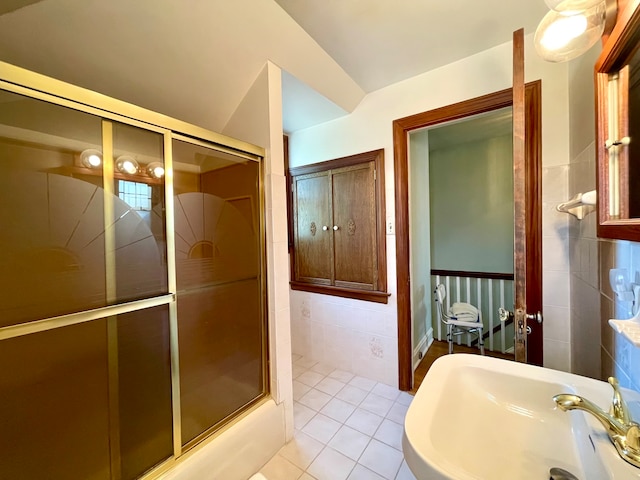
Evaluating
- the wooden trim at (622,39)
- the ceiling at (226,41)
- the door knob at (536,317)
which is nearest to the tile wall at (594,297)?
the door knob at (536,317)

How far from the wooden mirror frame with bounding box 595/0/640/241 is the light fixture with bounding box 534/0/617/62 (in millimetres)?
32

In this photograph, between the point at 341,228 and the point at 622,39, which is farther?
the point at 341,228

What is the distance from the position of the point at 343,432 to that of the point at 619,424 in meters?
1.39

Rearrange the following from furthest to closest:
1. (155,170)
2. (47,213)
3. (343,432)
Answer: (343,432) < (155,170) < (47,213)

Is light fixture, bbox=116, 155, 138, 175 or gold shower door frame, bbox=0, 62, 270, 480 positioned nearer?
gold shower door frame, bbox=0, 62, 270, 480

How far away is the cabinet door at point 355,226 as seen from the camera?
1961 millimetres

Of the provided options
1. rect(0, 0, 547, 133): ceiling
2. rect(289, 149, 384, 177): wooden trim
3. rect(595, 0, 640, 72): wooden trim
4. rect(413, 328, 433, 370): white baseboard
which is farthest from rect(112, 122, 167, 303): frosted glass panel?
rect(413, 328, 433, 370): white baseboard

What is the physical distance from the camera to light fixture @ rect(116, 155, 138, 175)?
1.02 metres

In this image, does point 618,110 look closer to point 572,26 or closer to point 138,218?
point 572,26

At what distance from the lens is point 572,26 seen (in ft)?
2.42

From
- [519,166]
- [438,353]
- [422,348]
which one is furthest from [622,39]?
[438,353]

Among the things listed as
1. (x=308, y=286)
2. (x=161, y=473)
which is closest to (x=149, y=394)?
(x=161, y=473)

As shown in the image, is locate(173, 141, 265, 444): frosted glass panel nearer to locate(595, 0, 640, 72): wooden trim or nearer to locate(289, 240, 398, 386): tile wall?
locate(289, 240, 398, 386): tile wall

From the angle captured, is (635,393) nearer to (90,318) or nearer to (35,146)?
(90,318)
